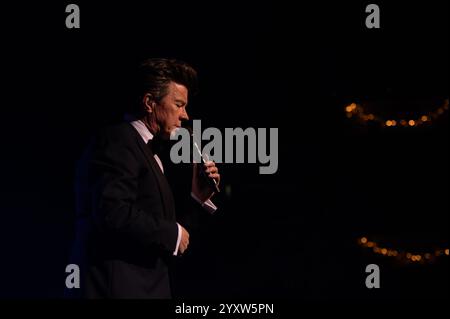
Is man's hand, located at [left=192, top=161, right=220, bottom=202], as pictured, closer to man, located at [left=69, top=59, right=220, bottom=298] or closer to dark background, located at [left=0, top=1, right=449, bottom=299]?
man, located at [left=69, top=59, right=220, bottom=298]

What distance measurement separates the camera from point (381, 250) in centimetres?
443

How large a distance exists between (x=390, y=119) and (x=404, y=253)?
0.97 metres

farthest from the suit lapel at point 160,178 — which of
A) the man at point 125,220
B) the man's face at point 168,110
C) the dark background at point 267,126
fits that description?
the dark background at point 267,126

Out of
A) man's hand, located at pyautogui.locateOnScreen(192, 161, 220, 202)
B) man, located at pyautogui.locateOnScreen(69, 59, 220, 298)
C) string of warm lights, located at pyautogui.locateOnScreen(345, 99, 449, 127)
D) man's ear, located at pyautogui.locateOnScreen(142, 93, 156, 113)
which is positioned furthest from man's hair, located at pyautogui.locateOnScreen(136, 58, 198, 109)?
string of warm lights, located at pyautogui.locateOnScreen(345, 99, 449, 127)

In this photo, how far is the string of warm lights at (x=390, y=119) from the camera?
4.42 metres

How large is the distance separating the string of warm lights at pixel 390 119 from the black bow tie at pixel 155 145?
7.26 ft

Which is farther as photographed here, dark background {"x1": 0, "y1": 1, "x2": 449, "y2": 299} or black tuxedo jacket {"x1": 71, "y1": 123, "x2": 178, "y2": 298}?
dark background {"x1": 0, "y1": 1, "x2": 449, "y2": 299}

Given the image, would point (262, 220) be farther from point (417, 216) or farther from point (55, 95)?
point (55, 95)

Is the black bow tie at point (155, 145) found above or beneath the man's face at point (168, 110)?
beneath

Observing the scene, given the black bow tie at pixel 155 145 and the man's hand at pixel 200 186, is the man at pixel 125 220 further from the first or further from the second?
the man's hand at pixel 200 186

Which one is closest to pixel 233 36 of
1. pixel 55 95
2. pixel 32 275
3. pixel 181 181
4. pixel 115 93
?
pixel 115 93

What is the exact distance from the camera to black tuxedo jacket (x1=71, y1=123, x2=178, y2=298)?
2.22m

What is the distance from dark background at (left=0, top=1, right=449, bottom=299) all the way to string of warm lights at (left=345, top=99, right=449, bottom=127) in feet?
0.18

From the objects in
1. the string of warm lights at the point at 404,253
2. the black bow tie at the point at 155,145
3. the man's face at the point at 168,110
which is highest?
the man's face at the point at 168,110
